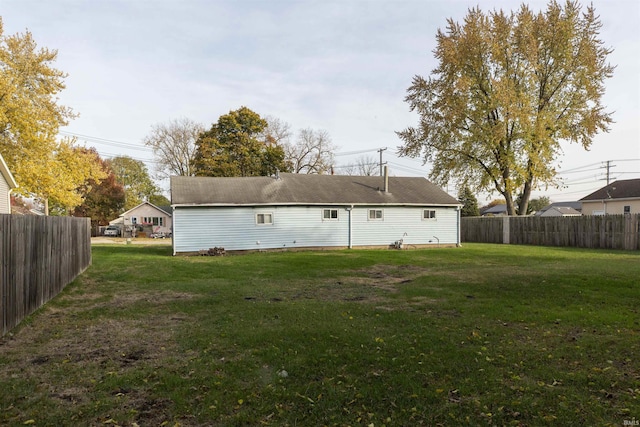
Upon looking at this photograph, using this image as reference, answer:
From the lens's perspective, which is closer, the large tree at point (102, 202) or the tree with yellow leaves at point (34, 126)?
the tree with yellow leaves at point (34, 126)

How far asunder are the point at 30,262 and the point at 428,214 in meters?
21.1

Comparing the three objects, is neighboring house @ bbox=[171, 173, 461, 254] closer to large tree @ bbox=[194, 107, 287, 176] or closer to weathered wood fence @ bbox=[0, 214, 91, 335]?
weathered wood fence @ bbox=[0, 214, 91, 335]

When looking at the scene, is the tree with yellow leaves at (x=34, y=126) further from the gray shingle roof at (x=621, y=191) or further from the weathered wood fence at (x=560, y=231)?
the gray shingle roof at (x=621, y=191)

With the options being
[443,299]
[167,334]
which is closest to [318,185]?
[443,299]

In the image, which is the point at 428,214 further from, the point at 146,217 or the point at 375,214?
the point at 146,217

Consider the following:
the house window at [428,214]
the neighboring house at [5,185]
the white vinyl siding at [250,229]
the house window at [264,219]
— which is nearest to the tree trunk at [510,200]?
the house window at [428,214]

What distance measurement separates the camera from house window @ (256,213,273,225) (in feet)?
68.6

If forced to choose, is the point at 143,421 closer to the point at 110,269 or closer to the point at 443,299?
the point at 443,299

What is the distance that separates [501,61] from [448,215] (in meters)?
13.2

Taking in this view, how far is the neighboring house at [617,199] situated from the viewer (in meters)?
36.8

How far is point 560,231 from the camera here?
2394cm

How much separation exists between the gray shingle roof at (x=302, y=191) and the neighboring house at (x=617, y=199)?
24043mm

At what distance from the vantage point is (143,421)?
3.31 metres

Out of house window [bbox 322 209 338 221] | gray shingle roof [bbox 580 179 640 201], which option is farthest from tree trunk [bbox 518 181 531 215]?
house window [bbox 322 209 338 221]
